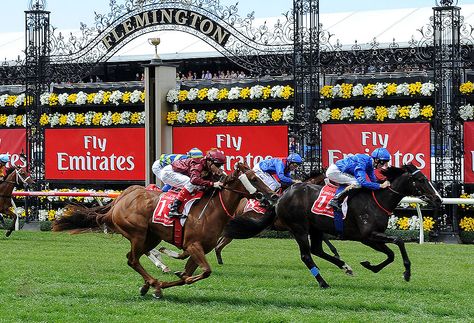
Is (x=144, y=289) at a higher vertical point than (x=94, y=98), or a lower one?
lower

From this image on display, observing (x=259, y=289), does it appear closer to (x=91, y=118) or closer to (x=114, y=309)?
(x=114, y=309)

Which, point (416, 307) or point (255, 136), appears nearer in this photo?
point (416, 307)

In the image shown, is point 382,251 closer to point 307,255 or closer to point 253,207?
point 307,255

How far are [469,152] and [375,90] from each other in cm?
193

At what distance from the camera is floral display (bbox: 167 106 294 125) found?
A: 1948 centimetres

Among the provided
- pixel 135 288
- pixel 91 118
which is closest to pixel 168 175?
pixel 135 288

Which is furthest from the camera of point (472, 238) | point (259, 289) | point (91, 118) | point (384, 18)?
point (384, 18)

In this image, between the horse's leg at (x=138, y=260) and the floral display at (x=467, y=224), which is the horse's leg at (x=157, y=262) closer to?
the horse's leg at (x=138, y=260)

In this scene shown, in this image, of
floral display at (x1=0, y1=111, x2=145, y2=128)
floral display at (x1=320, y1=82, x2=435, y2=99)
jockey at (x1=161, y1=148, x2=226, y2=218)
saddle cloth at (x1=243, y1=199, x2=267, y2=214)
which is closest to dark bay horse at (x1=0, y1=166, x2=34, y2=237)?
floral display at (x1=0, y1=111, x2=145, y2=128)

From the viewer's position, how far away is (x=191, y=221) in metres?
10.8

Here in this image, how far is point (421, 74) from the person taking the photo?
18.4 meters

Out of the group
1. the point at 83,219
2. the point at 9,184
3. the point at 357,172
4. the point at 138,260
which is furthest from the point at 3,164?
the point at 357,172

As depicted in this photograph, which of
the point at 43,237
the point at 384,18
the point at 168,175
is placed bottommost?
the point at 43,237

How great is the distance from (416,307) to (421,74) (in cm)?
908
